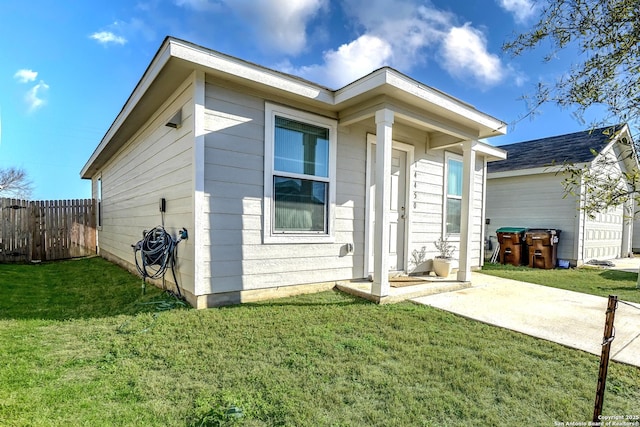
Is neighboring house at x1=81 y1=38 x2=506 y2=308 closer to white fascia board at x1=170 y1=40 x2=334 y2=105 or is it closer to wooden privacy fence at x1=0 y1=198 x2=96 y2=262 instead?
white fascia board at x1=170 y1=40 x2=334 y2=105

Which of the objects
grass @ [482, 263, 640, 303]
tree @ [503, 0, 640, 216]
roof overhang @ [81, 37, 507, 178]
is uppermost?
roof overhang @ [81, 37, 507, 178]

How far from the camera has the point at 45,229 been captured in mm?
8117

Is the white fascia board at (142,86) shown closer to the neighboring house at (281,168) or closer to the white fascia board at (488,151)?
the neighboring house at (281,168)

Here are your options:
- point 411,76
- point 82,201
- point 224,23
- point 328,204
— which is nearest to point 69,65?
point 82,201

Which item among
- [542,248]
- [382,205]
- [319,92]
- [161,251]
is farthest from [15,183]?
[542,248]

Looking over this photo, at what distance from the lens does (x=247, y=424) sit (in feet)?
4.95

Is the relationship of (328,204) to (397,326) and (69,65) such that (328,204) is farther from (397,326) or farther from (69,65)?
(69,65)

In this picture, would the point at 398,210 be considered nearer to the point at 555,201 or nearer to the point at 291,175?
the point at 291,175

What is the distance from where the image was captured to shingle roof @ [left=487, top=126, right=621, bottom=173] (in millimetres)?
8953

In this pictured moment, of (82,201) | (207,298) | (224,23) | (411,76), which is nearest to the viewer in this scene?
(207,298)

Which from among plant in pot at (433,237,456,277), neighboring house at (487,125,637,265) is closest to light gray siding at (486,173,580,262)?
neighboring house at (487,125,637,265)

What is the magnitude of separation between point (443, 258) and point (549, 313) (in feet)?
6.98

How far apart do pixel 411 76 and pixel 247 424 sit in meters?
3.75

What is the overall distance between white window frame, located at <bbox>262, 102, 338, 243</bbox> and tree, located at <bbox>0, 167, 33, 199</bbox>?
18443mm
